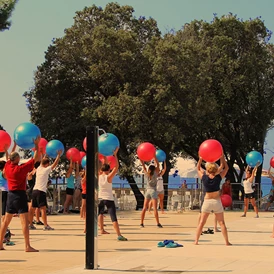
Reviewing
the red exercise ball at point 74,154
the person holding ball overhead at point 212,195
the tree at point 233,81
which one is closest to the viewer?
the person holding ball overhead at point 212,195

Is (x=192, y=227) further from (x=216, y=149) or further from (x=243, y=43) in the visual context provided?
(x=243, y=43)

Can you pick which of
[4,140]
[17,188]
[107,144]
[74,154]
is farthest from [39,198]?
[74,154]

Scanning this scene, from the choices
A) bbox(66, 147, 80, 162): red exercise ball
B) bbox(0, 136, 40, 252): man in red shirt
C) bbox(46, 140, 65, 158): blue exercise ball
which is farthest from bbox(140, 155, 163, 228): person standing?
bbox(0, 136, 40, 252): man in red shirt

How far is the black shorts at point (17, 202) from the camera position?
11188mm

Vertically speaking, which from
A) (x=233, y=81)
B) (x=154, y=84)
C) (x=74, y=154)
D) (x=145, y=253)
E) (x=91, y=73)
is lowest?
(x=145, y=253)

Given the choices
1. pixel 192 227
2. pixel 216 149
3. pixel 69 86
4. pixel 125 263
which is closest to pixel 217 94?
pixel 69 86

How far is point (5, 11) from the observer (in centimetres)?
2648

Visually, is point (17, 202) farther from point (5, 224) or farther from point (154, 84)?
point (154, 84)

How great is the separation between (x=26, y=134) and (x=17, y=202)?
5.74 feet

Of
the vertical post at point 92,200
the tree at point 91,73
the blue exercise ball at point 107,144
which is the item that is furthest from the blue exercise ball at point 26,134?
the tree at point 91,73

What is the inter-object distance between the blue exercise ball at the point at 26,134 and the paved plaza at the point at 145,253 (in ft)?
6.65

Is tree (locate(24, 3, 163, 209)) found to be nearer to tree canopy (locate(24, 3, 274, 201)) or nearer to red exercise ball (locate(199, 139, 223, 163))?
tree canopy (locate(24, 3, 274, 201))

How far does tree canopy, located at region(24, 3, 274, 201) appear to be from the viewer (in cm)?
3131

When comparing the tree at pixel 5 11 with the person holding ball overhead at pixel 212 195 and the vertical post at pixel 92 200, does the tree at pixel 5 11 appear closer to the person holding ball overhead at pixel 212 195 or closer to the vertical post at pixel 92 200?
the person holding ball overhead at pixel 212 195
